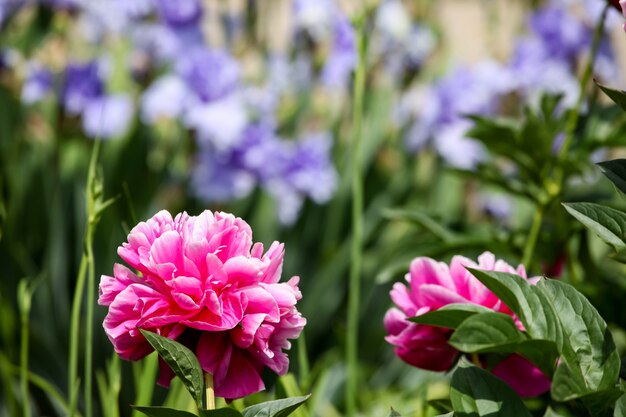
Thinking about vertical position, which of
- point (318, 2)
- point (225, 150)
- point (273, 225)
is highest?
point (318, 2)

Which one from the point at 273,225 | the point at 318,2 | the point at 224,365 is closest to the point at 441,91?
the point at 318,2

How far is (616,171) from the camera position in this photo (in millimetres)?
539

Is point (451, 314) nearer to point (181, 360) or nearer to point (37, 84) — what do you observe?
point (181, 360)

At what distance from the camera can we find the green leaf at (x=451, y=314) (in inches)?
19.6

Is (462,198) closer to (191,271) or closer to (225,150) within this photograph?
(225,150)

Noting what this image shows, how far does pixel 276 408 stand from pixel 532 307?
0.52ft

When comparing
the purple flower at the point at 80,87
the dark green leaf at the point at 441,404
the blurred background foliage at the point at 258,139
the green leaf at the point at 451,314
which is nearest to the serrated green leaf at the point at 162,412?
the green leaf at the point at 451,314

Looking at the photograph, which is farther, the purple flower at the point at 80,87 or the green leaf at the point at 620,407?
the purple flower at the point at 80,87

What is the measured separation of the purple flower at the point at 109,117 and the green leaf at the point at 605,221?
1.73 m

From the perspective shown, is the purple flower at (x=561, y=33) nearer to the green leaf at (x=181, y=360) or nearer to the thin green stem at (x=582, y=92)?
the thin green stem at (x=582, y=92)

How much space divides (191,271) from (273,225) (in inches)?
63.0

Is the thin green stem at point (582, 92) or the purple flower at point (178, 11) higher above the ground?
the purple flower at point (178, 11)

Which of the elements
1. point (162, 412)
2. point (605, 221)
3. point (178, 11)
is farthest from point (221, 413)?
point (178, 11)

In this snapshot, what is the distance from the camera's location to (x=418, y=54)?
2648 mm
